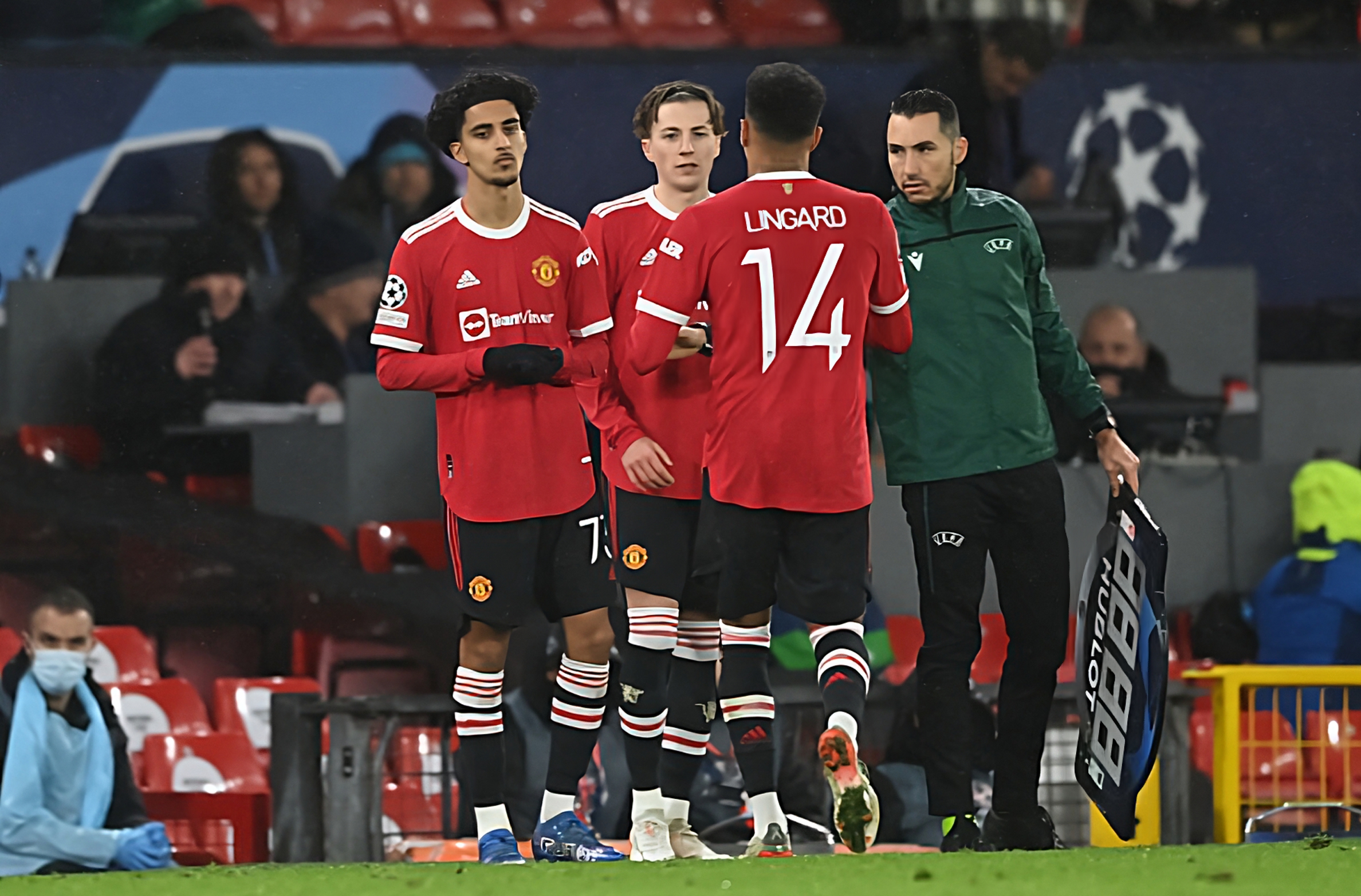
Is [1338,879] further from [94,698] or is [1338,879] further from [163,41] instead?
[163,41]

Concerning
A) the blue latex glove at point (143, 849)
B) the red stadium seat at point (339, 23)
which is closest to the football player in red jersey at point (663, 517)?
the blue latex glove at point (143, 849)

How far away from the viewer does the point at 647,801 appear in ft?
14.9

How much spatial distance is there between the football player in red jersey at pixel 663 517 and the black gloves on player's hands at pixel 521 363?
0.69 ft

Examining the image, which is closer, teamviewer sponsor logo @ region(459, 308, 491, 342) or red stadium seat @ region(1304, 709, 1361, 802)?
teamviewer sponsor logo @ region(459, 308, 491, 342)

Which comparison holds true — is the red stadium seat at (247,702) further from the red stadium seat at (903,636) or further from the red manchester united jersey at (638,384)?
the red manchester united jersey at (638,384)

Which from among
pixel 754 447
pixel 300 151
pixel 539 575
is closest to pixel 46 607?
pixel 300 151

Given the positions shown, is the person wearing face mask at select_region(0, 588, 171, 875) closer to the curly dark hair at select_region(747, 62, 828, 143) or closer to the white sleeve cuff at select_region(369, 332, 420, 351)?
the white sleeve cuff at select_region(369, 332, 420, 351)

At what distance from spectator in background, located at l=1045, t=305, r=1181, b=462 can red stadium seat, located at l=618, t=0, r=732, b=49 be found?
1.82 meters

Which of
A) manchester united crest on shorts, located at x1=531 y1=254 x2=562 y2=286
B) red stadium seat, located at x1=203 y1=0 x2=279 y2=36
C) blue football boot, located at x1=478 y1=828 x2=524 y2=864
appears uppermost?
red stadium seat, located at x1=203 y1=0 x2=279 y2=36

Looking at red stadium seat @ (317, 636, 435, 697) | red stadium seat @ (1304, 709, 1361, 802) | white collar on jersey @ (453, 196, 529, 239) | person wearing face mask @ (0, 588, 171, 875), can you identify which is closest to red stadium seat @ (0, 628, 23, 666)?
person wearing face mask @ (0, 588, 171, 875)

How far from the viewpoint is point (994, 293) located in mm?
4652

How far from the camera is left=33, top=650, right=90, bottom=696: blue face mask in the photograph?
609cm

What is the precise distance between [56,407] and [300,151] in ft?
4.44

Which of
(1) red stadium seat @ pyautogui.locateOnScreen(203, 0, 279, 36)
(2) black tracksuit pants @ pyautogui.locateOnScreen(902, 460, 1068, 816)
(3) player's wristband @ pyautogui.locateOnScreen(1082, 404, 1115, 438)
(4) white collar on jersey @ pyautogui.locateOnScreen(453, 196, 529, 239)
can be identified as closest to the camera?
(4) white collar on jersey @ pyautogui.locateOnScreen(453, 196, 529, 239)
